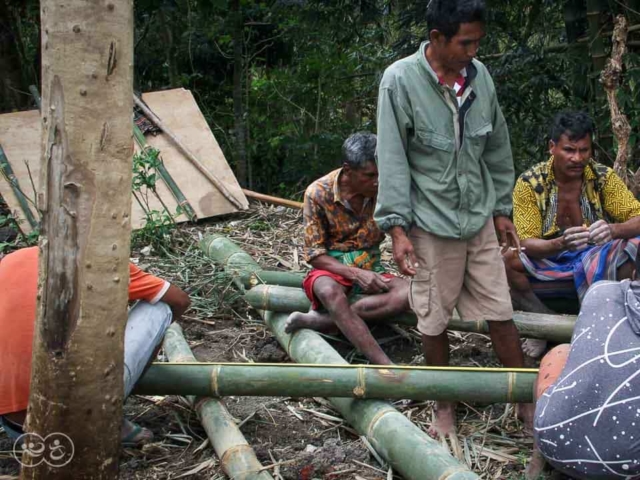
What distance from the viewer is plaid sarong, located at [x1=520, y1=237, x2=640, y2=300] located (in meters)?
4.24

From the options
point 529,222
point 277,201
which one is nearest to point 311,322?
point 529,222

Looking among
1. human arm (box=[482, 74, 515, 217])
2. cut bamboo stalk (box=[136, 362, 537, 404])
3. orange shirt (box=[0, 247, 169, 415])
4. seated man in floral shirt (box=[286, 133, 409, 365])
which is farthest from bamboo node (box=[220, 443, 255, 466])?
human arm (box=[482, 74, 515, 217])

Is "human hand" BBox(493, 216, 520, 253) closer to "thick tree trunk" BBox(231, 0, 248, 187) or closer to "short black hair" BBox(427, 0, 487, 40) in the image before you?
"short black hair" BBox(427, 0, 487, 40)

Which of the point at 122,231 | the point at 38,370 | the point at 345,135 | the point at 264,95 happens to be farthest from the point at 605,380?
the point at 264,95

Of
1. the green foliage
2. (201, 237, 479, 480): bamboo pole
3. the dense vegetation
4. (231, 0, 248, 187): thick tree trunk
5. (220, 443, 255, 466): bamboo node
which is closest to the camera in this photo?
(201, 237, 479, 480): bamboo pole

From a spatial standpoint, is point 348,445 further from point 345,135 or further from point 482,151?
point 345,135

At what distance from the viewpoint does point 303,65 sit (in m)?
9.35

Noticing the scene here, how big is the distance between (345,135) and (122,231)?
669cm

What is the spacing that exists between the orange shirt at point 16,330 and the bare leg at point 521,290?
2.49 meters

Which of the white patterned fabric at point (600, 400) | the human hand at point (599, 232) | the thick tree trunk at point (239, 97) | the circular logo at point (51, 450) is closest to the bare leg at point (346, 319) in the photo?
the human hand at point (599, 232)

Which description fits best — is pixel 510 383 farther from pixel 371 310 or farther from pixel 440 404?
pixel 371 310

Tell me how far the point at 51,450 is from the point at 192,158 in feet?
16.8

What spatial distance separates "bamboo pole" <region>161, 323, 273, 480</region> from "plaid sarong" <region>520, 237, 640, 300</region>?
193 cm

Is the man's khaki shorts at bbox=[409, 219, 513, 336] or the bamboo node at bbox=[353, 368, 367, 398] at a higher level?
the man's khaki shorts at bbox=[409, 219, 513, 336]
